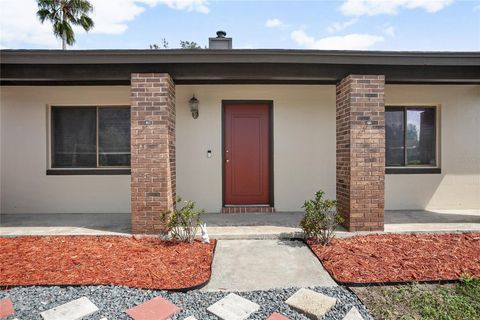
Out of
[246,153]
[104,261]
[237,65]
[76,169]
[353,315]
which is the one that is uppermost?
[237,65]

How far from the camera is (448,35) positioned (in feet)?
17.7

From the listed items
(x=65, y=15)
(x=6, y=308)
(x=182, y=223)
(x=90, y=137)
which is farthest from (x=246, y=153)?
(x=65, y=15)

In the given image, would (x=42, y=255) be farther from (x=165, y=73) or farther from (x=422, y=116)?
(x=422, y=116)

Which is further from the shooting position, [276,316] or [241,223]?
[241,223]

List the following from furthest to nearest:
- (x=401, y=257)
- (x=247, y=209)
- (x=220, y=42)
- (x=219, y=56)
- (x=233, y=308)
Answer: (x=220, y=42)
(x=247, y=209)
(x=219, y=56)
(x=401, y=257)
(x=233, y=308)

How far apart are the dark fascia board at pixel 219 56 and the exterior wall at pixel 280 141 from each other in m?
1.39

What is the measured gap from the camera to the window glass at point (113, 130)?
5680 millimetres

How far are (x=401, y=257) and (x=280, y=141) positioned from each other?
9.84 ft

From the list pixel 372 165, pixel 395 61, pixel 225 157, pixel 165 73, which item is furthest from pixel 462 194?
pixel 165 73

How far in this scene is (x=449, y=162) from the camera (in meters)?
5.77

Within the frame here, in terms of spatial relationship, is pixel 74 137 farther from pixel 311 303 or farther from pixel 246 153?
pixel 311 303

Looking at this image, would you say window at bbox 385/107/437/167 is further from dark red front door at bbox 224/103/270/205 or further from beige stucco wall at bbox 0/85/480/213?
dark red front door at bbox 224/103/270/205

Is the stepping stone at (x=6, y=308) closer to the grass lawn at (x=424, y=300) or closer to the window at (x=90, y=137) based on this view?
the grass lawn at (x=424, y=300)

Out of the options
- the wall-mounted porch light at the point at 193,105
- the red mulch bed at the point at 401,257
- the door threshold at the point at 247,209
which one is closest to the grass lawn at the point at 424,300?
the red mulch bed at the point at 401,257
